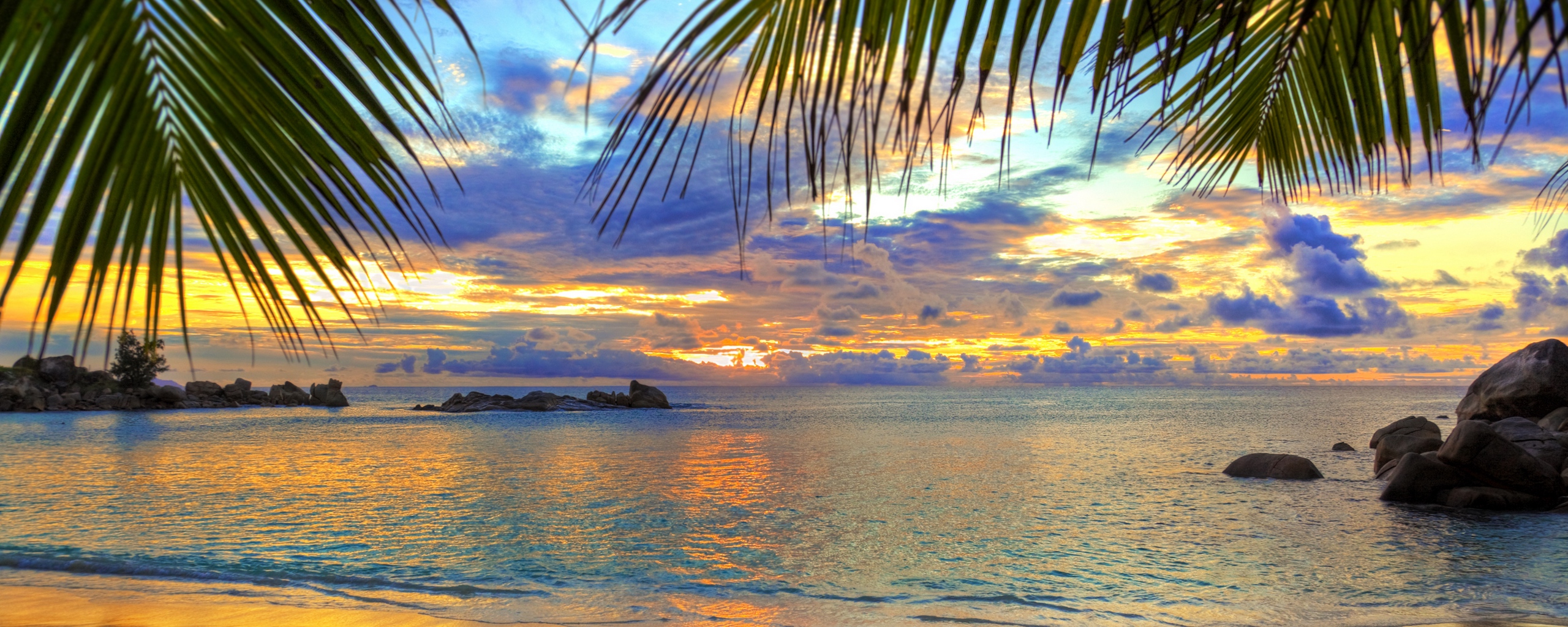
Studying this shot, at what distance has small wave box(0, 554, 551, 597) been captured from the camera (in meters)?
11.4

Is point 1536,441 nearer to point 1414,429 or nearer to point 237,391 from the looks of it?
point 1414,429

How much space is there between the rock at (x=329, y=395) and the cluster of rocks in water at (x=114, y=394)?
0.10 metres

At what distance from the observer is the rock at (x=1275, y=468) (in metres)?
23.2

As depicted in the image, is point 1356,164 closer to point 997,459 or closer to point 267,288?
point 267,288

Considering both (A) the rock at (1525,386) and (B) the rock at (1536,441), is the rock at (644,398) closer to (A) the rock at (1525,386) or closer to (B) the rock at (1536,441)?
(A) the rock at (1525,386)

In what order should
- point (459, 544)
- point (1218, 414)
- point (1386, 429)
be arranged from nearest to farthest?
point (459, 544) < point (1386, 429) < point (1218, 414)

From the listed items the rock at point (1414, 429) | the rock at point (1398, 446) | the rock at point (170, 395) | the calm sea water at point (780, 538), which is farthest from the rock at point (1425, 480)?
the rock at point (170, 395)

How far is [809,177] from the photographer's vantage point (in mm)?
1193

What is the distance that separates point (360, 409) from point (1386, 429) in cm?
9196

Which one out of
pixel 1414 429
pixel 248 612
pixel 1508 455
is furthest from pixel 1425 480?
pixel 248 612

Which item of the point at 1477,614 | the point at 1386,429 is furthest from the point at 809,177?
the point at 1386,429

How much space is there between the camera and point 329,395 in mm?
88062

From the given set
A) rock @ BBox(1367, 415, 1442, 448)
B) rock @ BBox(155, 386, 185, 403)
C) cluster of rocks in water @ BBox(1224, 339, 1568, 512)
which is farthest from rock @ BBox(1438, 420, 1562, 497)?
rock @ BBox(155, 386, 185, 403)

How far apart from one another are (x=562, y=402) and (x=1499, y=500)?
236 feet
